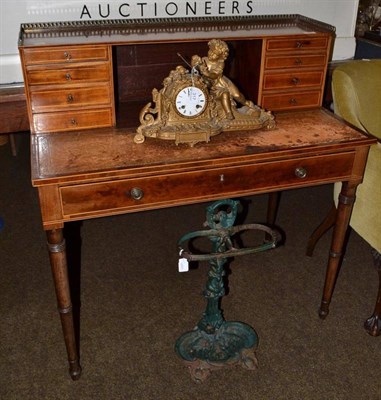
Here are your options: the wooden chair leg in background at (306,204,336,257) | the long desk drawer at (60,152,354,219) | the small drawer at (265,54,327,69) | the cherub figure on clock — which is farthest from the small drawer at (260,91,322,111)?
the wooden chair leg in background at (306,204,336,257)

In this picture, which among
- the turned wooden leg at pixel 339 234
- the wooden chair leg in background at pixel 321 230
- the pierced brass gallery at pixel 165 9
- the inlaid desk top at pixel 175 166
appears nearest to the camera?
the inlaid desk top at pixel 175 166

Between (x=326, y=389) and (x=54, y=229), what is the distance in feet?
3.78

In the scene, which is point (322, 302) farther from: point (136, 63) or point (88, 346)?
point (136, 63)

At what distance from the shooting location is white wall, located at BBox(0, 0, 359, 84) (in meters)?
2.13

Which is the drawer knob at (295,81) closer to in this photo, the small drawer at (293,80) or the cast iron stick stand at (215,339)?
the small drawer at (293,80)

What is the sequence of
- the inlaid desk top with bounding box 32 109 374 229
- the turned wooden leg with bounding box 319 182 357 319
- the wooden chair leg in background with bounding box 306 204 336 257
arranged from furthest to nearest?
1. the wooden chair leg in background with bounding box 306 204 336 257
2. the turned wooden leg with bounding box 319 182 357 319
3. the inlaid desk top with bounding box 32 109 374 229

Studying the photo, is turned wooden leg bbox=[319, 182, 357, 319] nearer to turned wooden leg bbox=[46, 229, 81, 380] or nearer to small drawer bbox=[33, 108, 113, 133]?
small drawer bbox=[33, 108, 113, 133]

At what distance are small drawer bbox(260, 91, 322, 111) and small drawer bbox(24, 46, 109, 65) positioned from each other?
2.14 ft

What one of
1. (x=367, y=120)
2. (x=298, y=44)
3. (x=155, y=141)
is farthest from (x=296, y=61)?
(x=155, y=141)

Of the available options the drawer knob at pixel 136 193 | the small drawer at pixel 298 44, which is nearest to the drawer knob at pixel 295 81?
the small drawer at pixel 298 44

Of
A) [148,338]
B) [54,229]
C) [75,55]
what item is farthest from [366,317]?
[75,55]

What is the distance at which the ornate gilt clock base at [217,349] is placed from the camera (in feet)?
6.33

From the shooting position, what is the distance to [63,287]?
1660 millimetres

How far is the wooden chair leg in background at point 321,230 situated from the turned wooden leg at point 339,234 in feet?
1.34
